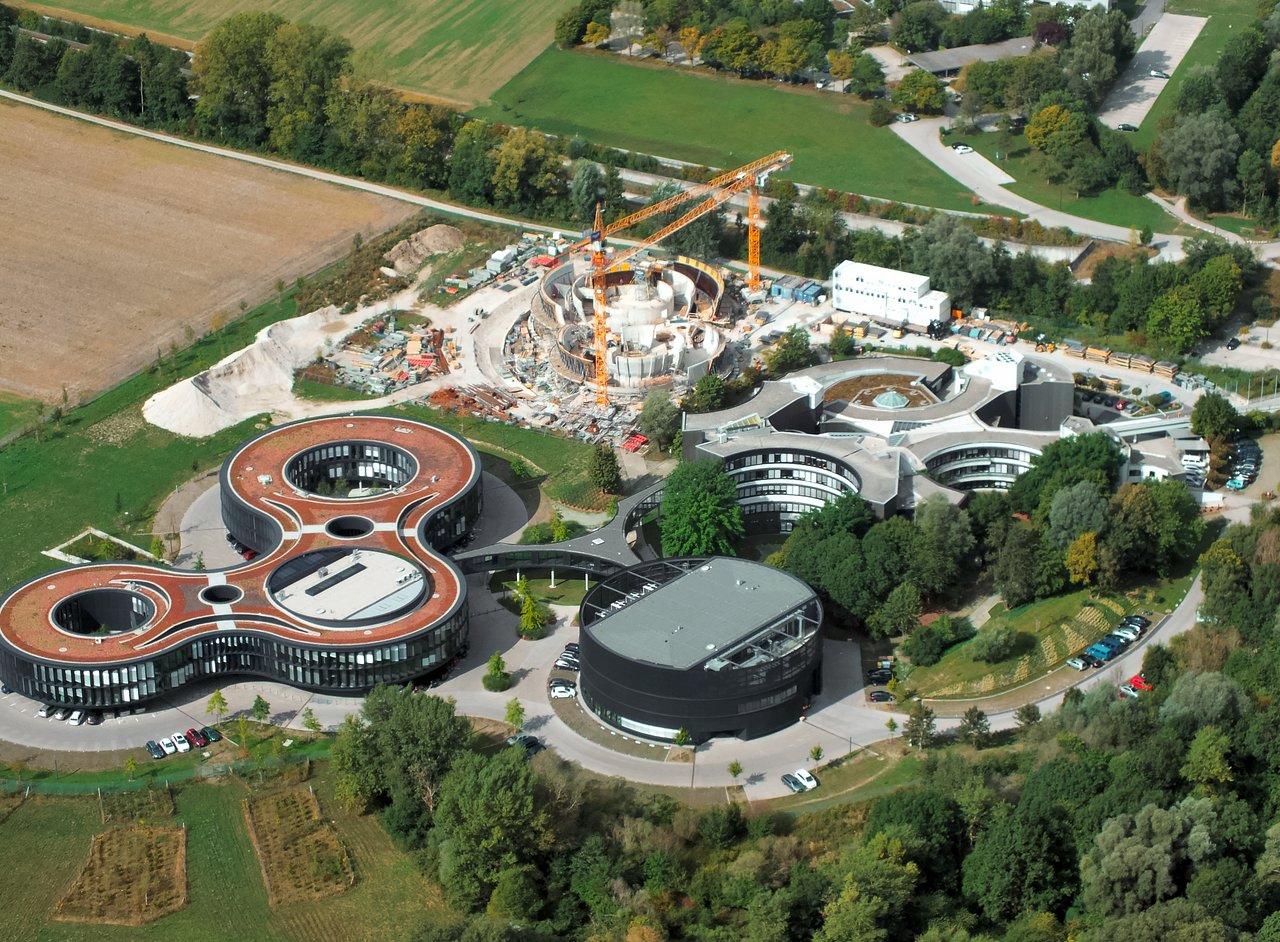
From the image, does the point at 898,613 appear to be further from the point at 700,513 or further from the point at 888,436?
the point at 888,436

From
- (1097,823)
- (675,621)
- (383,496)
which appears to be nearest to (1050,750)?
(1097,823)

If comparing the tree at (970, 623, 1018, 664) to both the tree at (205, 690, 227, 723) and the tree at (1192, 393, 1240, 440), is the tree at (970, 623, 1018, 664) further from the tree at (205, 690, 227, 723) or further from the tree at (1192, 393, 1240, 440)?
the tree at (205, 690, 227, 723)

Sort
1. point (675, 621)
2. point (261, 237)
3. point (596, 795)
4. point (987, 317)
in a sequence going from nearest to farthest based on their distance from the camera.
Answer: point (596, 795), point (675, 621), point (987, 317), point (261, 237)

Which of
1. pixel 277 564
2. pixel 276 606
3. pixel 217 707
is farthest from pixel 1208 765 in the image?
pixel 277 564

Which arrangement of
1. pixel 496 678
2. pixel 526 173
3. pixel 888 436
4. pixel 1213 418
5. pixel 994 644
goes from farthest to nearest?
pixel 526 173 < pixel 1213 418 < pixel 888 436 < pixel 994 644 < pixel 496 678

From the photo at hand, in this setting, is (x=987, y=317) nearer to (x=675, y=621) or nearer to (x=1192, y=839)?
(x=675, y=621)

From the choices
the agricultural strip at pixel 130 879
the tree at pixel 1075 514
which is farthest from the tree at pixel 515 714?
the tree at pixel 1075 514
